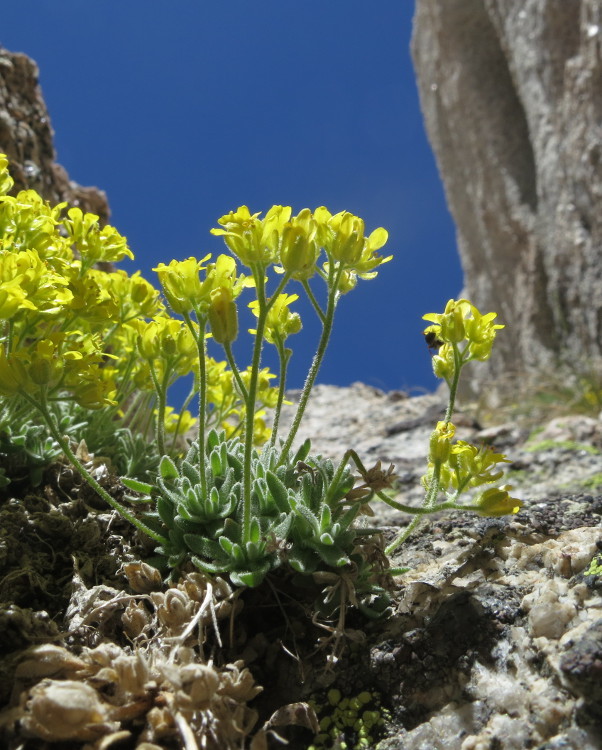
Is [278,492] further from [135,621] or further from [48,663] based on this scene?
[48,663]

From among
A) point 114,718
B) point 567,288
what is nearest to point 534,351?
point 567,288

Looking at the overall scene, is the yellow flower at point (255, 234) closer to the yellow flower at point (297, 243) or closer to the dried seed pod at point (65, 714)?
the yellow flower at point (297, 243)

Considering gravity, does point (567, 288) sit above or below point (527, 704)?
above

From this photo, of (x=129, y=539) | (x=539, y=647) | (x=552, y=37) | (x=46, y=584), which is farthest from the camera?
(x=552, y=37)

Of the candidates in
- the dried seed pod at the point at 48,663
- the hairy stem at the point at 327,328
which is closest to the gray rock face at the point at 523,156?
the hairy stem at the point at 327,328

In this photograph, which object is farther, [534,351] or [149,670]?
[534,351]

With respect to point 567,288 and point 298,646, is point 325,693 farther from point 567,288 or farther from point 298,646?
point 567,288

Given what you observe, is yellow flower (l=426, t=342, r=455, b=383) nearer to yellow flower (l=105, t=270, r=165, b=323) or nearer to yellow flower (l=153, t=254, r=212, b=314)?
yellow flower (l=153, t=254, r=212, b=314)
